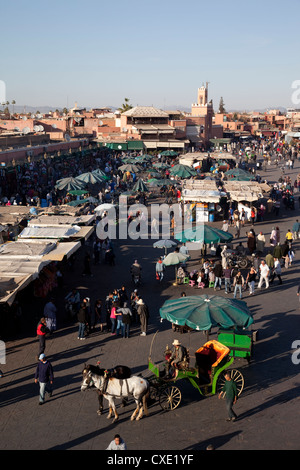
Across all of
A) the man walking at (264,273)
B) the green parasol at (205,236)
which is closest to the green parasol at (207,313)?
the man walking at (264,273)

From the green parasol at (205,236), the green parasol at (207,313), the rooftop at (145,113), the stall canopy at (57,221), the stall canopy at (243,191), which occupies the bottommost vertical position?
the green parasol at (207,313)

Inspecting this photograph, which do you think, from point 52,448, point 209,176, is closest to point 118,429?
point 52,448

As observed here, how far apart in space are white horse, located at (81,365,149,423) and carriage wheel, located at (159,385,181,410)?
0.47m

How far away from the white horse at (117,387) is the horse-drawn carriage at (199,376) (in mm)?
422

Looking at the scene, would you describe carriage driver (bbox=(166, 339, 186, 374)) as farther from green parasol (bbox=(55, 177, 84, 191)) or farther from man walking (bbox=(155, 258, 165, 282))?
green parasol (bbox=(55, 177, 84, 191))

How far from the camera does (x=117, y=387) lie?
763cm

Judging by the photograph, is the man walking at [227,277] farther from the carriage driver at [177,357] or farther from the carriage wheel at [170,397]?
the carriage wheel at [170,397]

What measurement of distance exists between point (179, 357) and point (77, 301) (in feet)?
14.8

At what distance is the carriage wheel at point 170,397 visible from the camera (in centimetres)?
815

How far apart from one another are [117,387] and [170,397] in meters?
1.10

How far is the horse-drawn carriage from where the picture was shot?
26.8 ft

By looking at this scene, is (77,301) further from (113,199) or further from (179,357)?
(113,199)
